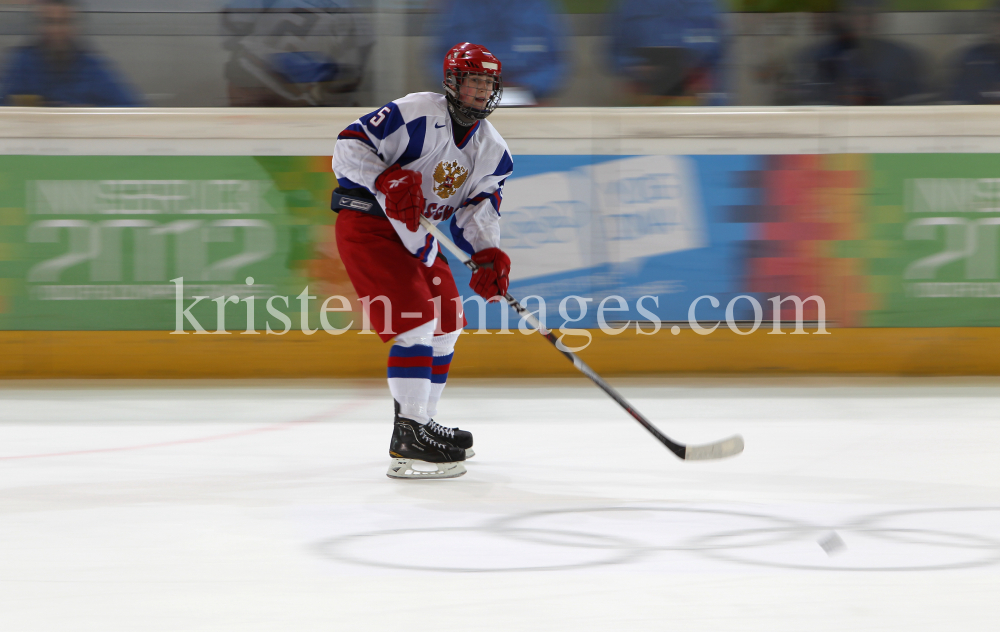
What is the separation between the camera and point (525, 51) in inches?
199

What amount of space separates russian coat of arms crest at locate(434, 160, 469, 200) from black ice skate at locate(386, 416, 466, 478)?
0.69m

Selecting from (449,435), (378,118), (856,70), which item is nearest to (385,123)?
(378,118)

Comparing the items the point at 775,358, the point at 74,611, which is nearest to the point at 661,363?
the point at 775,358

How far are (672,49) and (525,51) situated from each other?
2.30 ft

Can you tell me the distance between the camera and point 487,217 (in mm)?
3268

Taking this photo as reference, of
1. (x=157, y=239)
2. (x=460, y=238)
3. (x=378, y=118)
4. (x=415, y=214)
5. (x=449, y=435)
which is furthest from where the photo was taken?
(x=157, y=239)

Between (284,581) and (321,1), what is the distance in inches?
145

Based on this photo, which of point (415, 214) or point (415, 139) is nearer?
point (415, 214)

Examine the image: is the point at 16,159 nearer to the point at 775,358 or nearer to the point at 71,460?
the point at 71,460

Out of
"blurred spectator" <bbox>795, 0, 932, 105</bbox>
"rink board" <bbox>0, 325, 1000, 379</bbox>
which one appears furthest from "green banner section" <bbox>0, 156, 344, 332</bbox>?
"blurred spectator" <bbox>795, 0, 932, 105</bbox>

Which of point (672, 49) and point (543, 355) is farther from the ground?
point (672, 49)

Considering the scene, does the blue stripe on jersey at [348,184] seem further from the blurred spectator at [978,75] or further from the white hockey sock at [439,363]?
the blurred spectator at [978,75]

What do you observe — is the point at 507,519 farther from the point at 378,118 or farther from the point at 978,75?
the point at 978,75

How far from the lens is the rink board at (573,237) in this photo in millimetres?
4973
